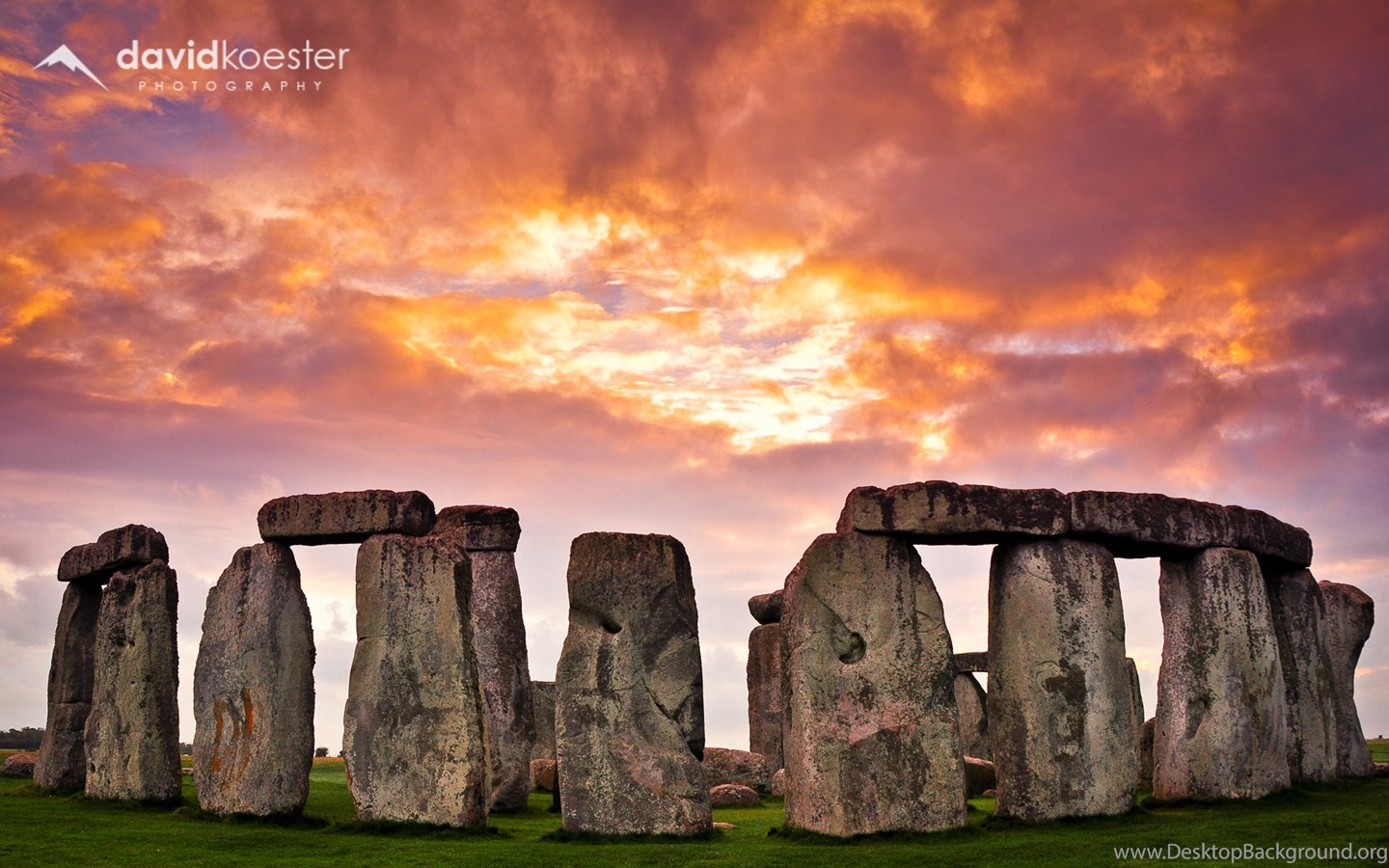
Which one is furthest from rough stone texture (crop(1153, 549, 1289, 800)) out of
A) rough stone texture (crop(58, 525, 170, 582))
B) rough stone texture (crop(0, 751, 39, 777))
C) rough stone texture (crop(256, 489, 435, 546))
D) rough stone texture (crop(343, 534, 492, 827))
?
rough stone texture (crop(0, 751, 39, 777))

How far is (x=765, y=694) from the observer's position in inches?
1166

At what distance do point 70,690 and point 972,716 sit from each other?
18.4 metres

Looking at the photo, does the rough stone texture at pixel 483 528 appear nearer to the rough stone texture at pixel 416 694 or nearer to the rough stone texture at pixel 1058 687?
the rough stone texture at pixel 416 694

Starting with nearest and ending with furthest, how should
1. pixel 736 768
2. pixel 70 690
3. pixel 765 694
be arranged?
pixel 70 690, pixel 736 768, pixel 765 694

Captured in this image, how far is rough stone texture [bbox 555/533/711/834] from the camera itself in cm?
1658

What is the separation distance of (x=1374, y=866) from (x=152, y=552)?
17.9 metres

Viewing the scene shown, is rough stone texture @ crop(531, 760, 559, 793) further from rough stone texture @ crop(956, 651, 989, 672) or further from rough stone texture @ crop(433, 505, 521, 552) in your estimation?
rough stone texture @ crop(956, 651, 989, 672)

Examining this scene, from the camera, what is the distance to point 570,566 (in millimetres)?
17188

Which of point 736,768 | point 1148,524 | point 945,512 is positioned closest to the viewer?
point 945,512

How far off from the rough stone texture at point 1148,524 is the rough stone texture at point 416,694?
8233mm

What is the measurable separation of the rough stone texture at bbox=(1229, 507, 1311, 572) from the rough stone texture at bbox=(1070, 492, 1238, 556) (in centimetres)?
27

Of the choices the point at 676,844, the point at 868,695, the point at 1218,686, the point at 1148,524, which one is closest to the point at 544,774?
the point at 676,844

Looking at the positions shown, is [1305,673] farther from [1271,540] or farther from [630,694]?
[630,694]

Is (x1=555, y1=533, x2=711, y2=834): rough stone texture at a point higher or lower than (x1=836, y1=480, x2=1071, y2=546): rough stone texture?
lower
